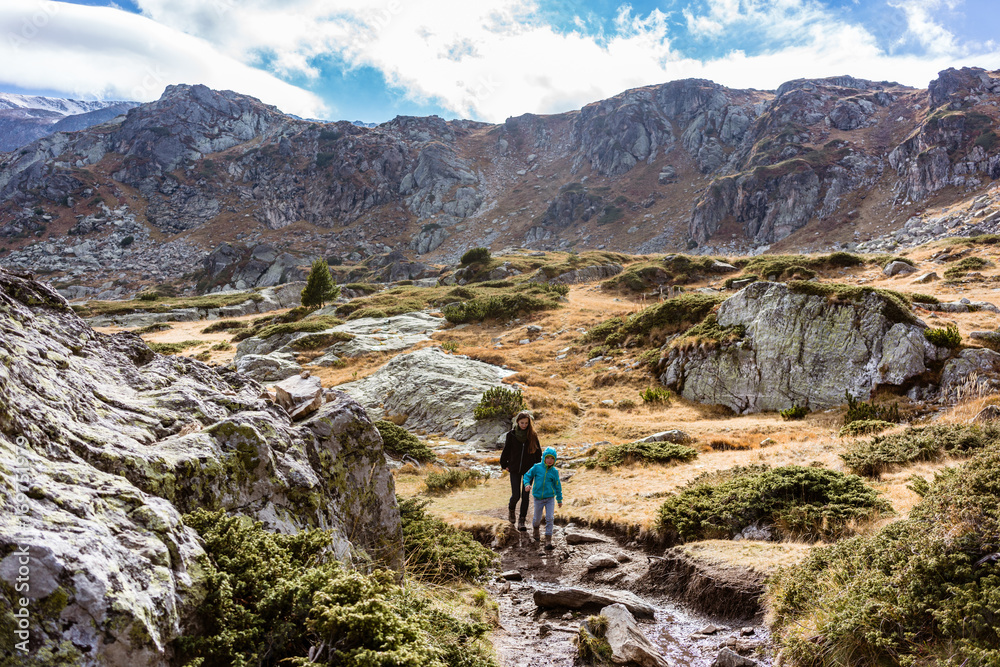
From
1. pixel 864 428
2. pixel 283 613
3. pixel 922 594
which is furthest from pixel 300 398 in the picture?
pixel 864 428

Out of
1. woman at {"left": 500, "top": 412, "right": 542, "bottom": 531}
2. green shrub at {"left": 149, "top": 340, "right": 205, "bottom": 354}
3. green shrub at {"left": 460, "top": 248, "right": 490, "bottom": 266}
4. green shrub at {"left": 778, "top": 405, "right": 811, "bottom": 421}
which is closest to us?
woman at {"left": 500, "top": 412, "right": 542, "bottom": 531}

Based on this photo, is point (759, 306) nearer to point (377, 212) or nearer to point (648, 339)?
point (648, 339)

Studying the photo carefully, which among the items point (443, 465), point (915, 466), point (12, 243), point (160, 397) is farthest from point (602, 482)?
point (12, 243)

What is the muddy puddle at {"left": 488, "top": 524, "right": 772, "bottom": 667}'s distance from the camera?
566cm

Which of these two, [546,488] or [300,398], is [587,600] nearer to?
[546,488]

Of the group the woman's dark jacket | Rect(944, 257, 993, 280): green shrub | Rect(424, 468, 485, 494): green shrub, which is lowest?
Rect(424, 468, 485, 494): green shrub

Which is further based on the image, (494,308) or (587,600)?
(494,308)

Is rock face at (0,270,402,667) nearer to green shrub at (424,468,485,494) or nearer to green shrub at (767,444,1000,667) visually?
green shrub at (767,444,1000,667)

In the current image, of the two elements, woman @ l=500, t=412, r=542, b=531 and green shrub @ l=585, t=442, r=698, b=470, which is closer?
woman @ l=500, t=412, r=542, b=531

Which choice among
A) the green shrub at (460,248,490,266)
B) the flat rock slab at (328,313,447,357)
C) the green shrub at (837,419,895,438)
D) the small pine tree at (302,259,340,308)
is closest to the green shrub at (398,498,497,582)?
the green shrub at (837,419,895,438)

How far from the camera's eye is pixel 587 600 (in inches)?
269

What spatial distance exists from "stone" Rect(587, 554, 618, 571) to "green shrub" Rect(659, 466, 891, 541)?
1248mm

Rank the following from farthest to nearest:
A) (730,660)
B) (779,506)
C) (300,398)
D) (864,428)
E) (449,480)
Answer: (449,480)
(864,428)
(779,506)
(300,398)
(730,660)

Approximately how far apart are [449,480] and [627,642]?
9329 millimetres
